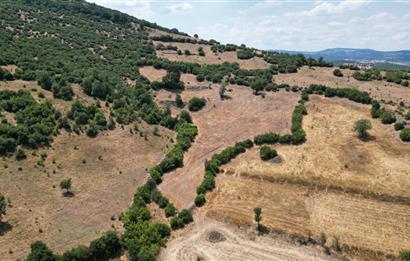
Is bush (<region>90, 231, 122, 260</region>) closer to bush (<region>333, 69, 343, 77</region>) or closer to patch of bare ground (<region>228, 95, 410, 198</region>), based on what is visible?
patch of bare ground (<region>228, 95, 410, 198</region>)

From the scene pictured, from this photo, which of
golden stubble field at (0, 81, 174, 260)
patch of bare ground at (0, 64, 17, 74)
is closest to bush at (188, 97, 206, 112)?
golden stubble field at (0, 81, 174, 260)

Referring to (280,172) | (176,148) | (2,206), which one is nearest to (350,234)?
(280,172)

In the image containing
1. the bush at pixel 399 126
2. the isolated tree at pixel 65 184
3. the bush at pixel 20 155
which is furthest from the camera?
the bush at pixel 399 126

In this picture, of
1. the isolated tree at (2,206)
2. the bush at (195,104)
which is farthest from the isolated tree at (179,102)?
the isolated tree at (2,206)

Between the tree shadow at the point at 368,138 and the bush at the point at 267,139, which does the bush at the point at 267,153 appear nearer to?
the bush at the point at 267,139

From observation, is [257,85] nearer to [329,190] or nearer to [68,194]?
[329,190]

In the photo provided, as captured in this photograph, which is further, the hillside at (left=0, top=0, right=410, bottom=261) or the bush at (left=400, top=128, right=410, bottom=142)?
the bush at (left=400, top=128, right=410, bottom=142)
